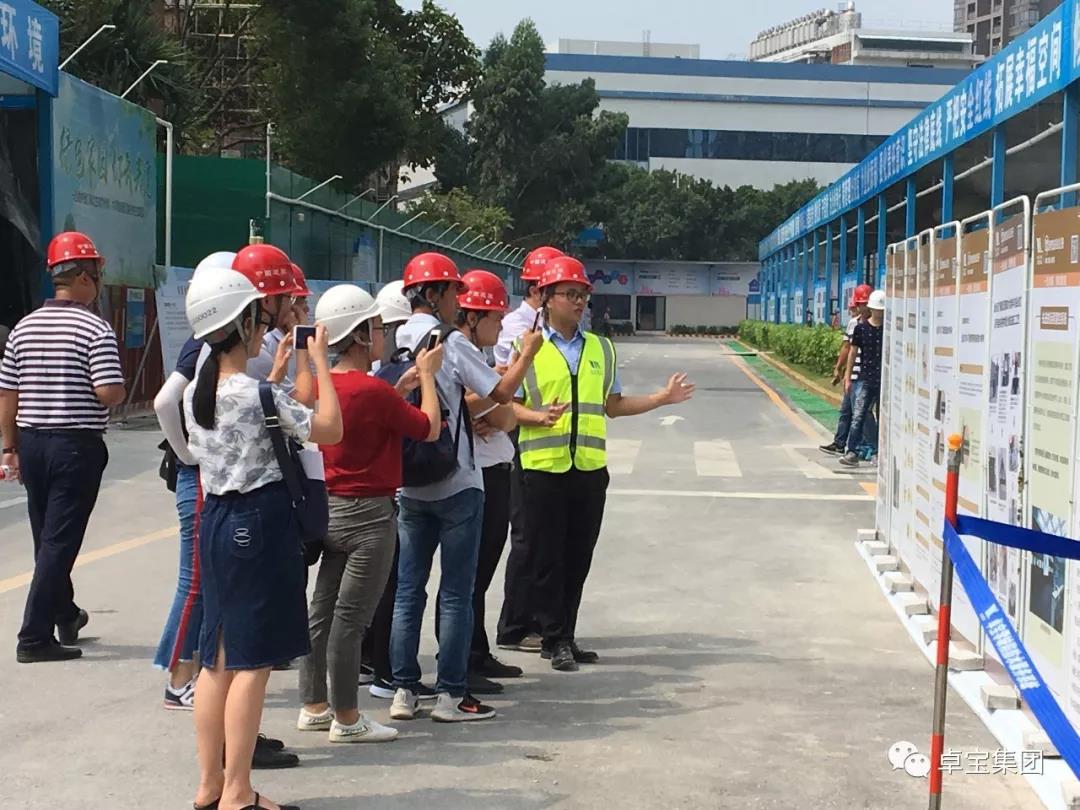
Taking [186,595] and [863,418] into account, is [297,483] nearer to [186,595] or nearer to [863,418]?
[186,595]

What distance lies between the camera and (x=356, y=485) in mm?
5250

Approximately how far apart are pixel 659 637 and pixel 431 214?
2174 inches

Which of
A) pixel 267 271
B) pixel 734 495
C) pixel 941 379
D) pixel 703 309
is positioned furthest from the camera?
pixel 703 309

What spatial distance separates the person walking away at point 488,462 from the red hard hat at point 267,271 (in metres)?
1.37

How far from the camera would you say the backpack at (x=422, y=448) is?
18.4ft

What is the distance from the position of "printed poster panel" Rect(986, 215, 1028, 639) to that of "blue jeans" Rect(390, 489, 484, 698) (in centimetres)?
224

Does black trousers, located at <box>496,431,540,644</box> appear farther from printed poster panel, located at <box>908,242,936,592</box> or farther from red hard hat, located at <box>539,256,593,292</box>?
printed poster panel, located at <box>908,242,936,592</box>

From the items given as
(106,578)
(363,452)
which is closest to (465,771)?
(363,452)

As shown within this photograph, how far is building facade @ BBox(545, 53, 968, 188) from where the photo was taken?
96188 mm

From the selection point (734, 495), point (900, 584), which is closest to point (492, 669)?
point (900, 584)

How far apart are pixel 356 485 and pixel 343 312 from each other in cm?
65

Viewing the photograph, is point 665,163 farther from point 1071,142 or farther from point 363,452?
point 363,452

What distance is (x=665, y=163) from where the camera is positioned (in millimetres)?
96188

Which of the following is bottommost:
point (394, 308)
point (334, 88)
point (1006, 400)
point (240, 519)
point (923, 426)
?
point (240, 519)
